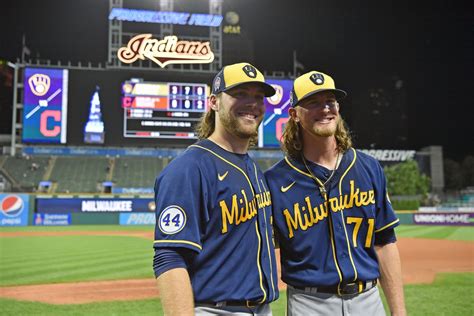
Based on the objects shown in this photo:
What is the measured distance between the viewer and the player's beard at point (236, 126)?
210 centimetres

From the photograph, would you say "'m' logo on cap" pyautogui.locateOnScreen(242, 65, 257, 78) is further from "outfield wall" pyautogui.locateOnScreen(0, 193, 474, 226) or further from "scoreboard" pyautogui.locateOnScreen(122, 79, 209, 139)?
"scoreboard" pyautogui.locateOnScreen(122, 79, 209, 139)

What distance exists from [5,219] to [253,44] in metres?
43.7

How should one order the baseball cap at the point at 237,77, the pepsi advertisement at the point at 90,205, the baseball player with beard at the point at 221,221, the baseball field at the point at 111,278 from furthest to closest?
the pepsi advertisement at the point at 90,205 → the baseball field at the point at 111,278 → the baseball cap at the point at 237,77 → the baseball player with beard at the point at 221,221

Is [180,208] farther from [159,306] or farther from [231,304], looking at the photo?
[159,306]

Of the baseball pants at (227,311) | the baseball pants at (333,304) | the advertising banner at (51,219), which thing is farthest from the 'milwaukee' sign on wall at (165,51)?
the baseball pants at (227,311)

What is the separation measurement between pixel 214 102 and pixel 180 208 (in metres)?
0.66

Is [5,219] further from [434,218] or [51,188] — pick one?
[434,218]

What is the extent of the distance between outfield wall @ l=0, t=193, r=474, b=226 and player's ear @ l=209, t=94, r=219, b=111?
69.3 ft

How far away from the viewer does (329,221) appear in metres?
2.34

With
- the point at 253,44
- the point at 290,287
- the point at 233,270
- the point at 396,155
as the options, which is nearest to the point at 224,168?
the point at 233,270

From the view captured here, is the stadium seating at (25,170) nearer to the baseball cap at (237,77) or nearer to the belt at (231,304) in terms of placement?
the baseball cap at (237,77)

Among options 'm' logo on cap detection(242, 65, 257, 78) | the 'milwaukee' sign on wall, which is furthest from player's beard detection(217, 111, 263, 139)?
the 'milwaukee' sign on wall

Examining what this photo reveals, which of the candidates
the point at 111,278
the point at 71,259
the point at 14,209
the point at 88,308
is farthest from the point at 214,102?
the point at 14,209

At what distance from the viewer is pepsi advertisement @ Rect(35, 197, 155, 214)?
2198cm
